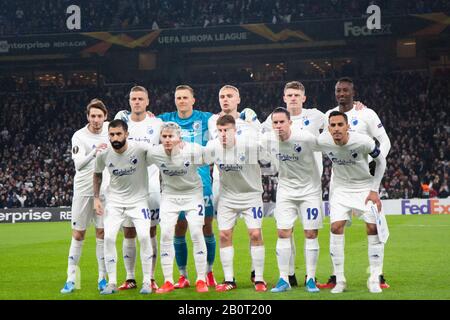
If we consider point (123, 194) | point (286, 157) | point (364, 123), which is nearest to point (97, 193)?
point (123, 194)

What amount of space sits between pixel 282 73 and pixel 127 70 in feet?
28.2

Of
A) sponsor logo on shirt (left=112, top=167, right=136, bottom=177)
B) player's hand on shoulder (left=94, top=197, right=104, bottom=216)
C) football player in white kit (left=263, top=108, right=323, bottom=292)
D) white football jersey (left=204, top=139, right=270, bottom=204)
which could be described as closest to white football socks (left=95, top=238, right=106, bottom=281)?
player's hand on shoulder (left=94, top=197, right=104, bottom=216)

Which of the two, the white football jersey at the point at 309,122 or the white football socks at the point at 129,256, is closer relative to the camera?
the white football socks at the point at 129,256

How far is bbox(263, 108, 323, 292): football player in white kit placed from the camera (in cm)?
969

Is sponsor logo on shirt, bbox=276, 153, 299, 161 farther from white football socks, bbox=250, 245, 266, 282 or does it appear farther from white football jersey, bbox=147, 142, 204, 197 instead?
white football socks, bbox=250, 245, 266, 282

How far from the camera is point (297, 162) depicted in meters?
9.84

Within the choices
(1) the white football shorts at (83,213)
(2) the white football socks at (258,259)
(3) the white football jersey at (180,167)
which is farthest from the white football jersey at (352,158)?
(1) the white football shorts at (83,213)

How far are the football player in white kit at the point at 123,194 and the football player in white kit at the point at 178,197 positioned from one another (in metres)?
0.21

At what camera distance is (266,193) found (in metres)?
31.7

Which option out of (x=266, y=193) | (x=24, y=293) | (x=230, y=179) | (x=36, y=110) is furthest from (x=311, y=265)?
(x=36, y=110)

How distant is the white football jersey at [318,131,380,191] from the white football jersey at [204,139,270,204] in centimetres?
84

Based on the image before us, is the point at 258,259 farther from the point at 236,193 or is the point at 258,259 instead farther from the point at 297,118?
the point at 297,118

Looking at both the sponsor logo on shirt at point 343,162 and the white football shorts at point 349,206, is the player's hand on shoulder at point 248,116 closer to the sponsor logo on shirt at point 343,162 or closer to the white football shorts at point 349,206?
the sponsor logo on shirt at point 343,162

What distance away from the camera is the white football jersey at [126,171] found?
32.2 feet
